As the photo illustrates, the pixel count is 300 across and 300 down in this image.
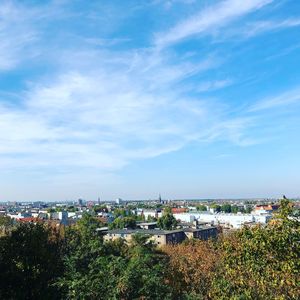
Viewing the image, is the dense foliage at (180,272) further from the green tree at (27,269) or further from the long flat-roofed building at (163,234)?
the long flat-roofed building at (163,234)

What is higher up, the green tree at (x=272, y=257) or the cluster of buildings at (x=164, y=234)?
the green tree at (x=272, y=257)

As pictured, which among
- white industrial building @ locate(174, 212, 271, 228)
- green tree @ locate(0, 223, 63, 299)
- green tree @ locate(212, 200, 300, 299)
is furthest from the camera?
white industrial building @ locate(174, 212, 271, 228)

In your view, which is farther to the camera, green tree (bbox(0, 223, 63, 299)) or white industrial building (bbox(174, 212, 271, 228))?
white industrial building (bbox(174, 212, 271, 228))

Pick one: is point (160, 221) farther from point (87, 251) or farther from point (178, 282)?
point (178, 282)

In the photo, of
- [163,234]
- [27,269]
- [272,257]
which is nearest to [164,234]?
[163,234]

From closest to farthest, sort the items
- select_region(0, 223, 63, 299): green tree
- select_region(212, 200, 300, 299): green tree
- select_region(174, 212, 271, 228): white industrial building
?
1. select_region(212, 200, 300, 299): green tree
2. select_region(0, 223, 63, 299): green tree
3. select_region(174, 212, 271, 228): white industrial building

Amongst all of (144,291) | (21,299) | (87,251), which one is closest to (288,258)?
(144,291)

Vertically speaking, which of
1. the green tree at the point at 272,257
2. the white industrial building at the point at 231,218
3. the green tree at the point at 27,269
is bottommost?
the white industrial building at the point at 231,218

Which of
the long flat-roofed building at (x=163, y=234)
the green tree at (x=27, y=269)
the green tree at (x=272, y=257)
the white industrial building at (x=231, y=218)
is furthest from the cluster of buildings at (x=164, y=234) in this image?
the green tree at (x=272, y=257)

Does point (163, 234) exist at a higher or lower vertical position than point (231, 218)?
higher

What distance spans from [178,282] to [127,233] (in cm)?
4477

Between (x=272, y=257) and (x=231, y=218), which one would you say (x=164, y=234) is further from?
(x=272, y=257)

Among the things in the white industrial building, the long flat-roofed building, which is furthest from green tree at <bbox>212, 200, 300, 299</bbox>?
the white industrial building

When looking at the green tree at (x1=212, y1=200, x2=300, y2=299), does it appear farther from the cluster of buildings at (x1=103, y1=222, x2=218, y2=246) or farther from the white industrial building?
the white industrial building
